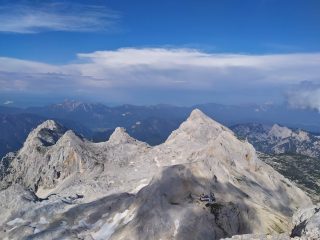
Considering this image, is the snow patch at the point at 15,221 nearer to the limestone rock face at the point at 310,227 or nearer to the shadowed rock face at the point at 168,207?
the shadowed rock face at the point at 168,207

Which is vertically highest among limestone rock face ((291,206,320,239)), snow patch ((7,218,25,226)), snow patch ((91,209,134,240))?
limestone rock face ((291,206,320,239))

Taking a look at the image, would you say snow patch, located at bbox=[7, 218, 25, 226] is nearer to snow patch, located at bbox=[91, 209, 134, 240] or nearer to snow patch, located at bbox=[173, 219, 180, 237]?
snow patch, located at bbox=[91, 209, 134, 240]

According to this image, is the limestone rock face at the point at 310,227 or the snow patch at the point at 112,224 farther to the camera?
the snow patch at the point at 112,224

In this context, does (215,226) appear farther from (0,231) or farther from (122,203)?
(0,231)

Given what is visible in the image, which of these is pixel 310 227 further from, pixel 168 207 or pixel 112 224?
pixel 112 224

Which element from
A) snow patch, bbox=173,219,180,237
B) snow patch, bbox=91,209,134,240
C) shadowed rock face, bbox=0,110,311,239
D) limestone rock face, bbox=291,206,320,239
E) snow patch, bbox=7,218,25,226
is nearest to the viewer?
limestone rock face, bbox=291,206,320,239

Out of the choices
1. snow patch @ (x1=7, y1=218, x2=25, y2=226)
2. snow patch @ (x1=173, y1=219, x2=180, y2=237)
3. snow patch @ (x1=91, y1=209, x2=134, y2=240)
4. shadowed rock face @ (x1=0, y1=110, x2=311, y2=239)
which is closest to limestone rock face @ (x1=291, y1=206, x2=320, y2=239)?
shadowed rock face @ (x1=0, y1=110, x2=311, y2=239)

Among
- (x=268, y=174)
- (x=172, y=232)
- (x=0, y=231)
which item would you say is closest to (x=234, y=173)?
(x=268, y=174)

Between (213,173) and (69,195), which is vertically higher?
(213,173)

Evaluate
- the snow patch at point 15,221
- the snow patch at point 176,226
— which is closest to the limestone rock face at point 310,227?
the snow patch at point 176,226

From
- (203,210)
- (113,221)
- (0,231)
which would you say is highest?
(203,210)

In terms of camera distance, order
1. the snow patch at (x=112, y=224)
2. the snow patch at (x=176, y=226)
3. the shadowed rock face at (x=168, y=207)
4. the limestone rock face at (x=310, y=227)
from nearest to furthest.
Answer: the limestone rock face at (x=310, y=227) → the snow patch at (x=176, y=226) → the shadowed rock face at (x=168, y=207) → the snow patch at (x=112, y=224)
